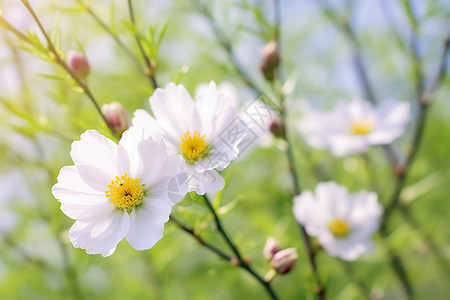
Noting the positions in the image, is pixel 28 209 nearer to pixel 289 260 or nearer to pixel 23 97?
pixel 23 97

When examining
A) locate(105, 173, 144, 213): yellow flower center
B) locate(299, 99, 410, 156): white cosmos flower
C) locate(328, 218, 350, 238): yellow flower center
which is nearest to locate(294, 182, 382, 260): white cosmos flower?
locate(328, 218, 350, 238): yellow flower center

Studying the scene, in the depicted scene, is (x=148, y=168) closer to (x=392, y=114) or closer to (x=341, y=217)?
(x=341, y=217)

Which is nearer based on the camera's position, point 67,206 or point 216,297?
point 67,206

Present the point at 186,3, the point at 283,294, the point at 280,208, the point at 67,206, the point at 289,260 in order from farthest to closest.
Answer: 1. the point at 283,294
2. the point at 280,208
3. the point at 186,3
4. the point at 289,260
5. the point at 67,206

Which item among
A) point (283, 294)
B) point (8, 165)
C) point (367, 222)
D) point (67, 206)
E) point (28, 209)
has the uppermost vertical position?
point (67, 206)

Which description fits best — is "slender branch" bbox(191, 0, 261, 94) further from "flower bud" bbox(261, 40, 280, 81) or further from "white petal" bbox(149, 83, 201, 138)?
"white petal" bbox(149, 83, 201, 138)

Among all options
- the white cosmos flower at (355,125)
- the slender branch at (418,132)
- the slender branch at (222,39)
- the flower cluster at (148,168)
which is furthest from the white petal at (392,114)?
the flower cluster at (148,168)

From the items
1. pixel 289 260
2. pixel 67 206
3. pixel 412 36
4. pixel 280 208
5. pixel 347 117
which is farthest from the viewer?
pixel 280 208

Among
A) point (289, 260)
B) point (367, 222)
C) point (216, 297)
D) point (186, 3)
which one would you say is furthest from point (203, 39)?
point (216, 297)
